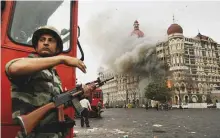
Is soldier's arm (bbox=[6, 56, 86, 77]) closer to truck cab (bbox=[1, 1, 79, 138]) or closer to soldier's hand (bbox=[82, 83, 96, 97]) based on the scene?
soldier's hand (bbox=[82, 83, 96, 97])

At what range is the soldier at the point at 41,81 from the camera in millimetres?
1875

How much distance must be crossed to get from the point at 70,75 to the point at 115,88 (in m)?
104

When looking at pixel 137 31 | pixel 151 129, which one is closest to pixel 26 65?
pixel 151 129

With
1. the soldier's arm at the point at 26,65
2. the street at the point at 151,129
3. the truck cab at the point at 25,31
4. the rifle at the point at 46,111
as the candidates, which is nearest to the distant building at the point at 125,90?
the street at the point at 151,129

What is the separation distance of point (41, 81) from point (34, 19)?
118 cm

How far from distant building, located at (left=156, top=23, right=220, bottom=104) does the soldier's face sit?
240 ft

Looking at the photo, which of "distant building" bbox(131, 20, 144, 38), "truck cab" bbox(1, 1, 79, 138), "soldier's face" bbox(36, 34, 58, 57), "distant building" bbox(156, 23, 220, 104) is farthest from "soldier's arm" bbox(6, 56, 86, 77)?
"distant building" bbox(131, 20, 144, 38)

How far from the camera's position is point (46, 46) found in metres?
2.13

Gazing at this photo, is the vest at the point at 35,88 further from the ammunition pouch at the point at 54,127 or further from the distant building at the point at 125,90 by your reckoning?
the distant building at the point at 125,90

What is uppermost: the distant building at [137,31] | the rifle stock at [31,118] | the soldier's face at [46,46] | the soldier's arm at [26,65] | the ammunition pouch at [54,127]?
the distant building at [137,31]

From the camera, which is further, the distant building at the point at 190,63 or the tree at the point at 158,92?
the distant building at the point at 190,63

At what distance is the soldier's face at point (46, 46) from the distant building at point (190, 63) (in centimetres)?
7323

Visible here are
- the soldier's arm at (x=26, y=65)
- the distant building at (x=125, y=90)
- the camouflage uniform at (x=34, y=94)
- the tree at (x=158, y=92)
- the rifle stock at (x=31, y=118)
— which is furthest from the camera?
the distant building at (x=125, y=90)

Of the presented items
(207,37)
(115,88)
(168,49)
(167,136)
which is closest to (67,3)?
(167,136)
